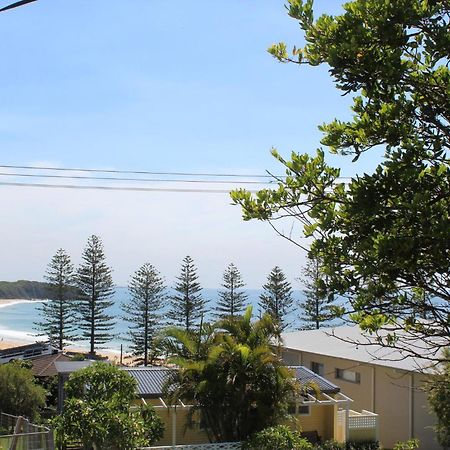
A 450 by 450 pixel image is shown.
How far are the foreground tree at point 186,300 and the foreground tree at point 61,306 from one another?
6843 mm

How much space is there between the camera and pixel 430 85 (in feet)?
11.1

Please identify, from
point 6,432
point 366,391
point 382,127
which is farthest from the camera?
point 366,391

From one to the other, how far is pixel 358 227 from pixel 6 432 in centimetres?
1267

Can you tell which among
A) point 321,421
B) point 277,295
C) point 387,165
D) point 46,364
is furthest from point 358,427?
point 277,295

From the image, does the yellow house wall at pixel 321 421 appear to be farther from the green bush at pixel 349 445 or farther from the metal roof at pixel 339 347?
the metal roof at pixel 339 347

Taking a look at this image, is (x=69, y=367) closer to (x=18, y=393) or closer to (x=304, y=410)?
(x=18, y=393)

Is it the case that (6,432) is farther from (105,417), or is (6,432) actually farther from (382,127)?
(382,127)

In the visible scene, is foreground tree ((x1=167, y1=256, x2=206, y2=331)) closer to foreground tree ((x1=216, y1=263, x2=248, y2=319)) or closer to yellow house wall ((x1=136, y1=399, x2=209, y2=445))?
foreground tree ((x1=216, y1=263, x2=248, y2=319))

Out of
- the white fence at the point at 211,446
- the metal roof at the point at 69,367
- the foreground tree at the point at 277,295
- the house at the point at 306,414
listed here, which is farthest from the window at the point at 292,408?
the foreground tree at the point at 277,295

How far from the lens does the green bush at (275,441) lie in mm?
14047

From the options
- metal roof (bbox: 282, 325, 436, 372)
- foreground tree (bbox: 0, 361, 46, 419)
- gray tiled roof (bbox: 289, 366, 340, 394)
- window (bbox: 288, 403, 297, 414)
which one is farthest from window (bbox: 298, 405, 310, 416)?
foreground tree (bbox: 0, 361, 46, 419)

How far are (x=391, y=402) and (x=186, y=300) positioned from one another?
24.4m

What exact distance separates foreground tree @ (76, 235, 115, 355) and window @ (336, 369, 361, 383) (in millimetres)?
23680

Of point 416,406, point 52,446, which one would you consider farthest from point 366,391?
point 52,446
